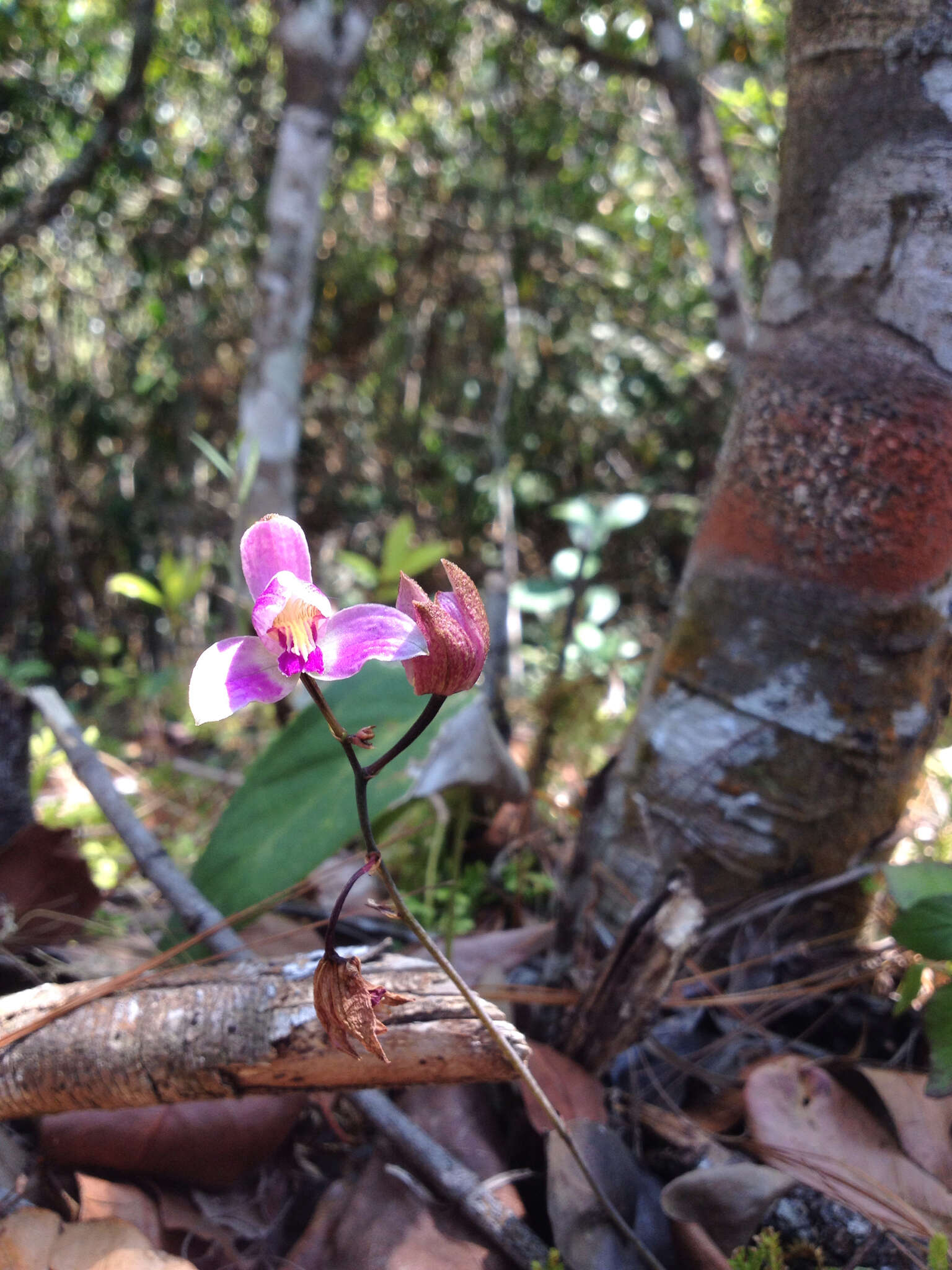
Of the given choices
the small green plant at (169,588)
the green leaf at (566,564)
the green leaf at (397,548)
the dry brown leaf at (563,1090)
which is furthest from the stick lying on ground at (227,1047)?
the small green plant at (169,588)

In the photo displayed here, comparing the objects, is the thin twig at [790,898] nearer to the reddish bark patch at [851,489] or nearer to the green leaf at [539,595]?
the reddish bark patch at [851,489]

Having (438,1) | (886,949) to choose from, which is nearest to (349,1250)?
(886,949)

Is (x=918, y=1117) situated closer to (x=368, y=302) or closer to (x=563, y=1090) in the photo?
(x=563, y=1090)

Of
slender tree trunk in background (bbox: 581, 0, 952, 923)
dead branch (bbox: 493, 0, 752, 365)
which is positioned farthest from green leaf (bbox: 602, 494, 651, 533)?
slender tree trunk in background (bbox: 581, 0, 952, 923)

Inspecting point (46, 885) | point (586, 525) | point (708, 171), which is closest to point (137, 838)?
point (46, 885)

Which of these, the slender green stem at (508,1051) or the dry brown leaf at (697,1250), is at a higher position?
the slender green stem at (508,1051)
